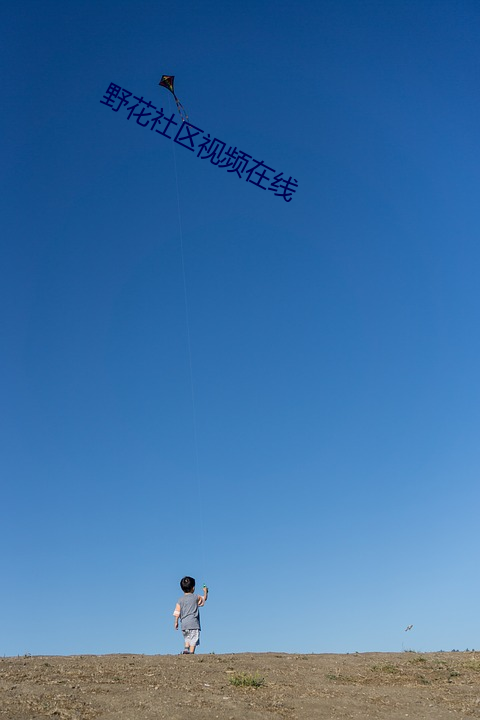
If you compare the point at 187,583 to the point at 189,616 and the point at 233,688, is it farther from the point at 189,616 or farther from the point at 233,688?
the point at 233,688

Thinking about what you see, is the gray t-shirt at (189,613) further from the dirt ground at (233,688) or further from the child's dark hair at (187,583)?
the dirt ground at (233,688)

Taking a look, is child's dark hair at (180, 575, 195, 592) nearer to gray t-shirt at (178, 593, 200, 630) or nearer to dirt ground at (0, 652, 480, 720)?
gray t-shirt at (178, 593, 200, 630)

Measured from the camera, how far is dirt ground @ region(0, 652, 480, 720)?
35.7ft

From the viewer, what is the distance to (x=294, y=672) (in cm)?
1449

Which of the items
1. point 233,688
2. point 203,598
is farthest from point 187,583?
point 233,688

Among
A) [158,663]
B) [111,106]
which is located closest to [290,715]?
[158,663]

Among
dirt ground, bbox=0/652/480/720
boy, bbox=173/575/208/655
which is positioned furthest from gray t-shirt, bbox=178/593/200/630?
dirt ground, bbox=0/652/480/720

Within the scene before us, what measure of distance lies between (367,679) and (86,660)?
21.5 feet

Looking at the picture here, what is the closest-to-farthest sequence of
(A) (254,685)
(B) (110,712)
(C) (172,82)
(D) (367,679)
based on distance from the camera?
(B) (110,712), (A) (254,685), (D) (367,679), (C) (172,82)

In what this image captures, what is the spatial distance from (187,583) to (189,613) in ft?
2.80

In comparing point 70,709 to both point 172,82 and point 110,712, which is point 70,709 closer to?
point 110,712

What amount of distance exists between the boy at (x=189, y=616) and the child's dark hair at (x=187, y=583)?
28mm

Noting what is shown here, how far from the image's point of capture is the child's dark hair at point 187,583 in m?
18.3

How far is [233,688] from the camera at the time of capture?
41.1 feet
